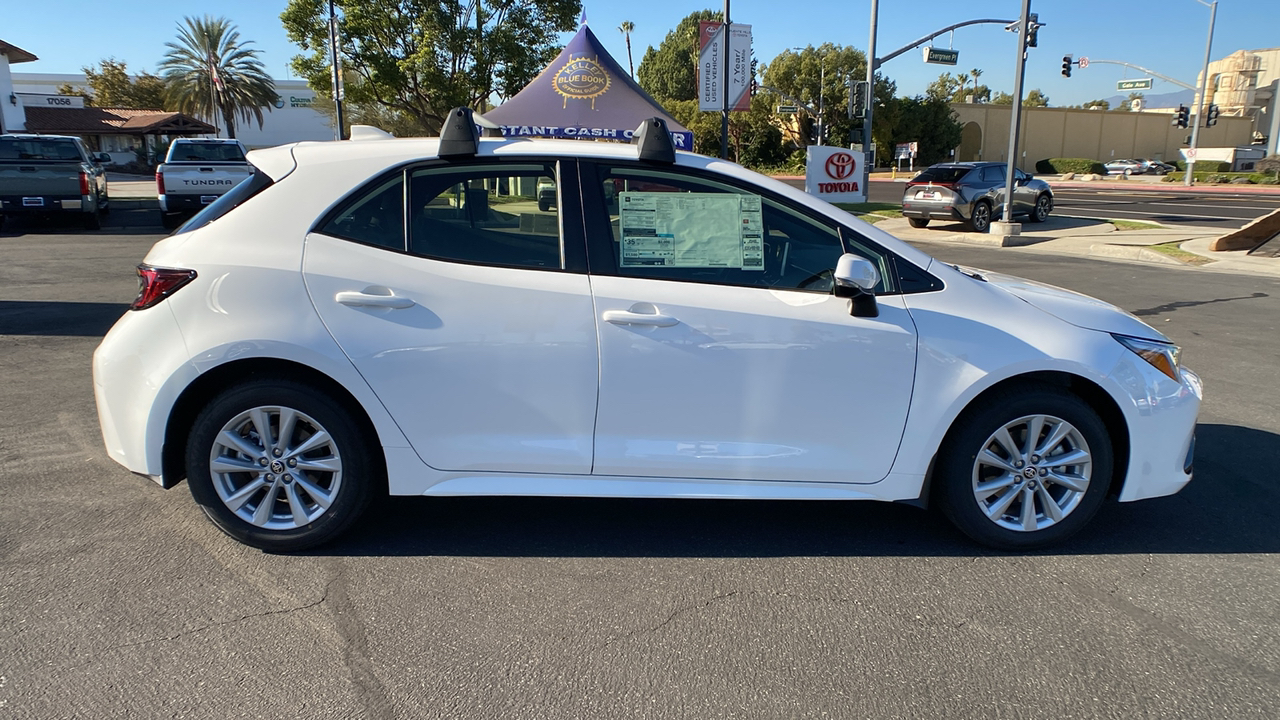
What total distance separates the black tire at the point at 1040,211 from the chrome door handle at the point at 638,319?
21918 mm

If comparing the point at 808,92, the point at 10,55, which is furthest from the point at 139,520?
the point at 808,92

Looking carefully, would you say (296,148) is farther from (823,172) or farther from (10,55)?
(10,55)

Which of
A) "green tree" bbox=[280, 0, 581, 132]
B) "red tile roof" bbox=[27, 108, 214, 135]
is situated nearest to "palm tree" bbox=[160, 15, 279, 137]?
"red tile roof" bbox=[27, 108, 214, 135]

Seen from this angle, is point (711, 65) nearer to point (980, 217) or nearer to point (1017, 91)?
point (1017, 91)

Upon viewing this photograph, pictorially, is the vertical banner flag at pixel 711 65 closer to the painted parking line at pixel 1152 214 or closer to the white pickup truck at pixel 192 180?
the white pickup truck at pixel 192 180

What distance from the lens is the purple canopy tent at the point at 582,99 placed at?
15.6m

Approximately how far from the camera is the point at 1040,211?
74.1 ft

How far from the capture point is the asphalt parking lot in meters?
2.65

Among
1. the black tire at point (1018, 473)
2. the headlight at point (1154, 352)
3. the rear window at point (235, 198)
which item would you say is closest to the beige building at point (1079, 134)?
the headlight at point (1154, 352)

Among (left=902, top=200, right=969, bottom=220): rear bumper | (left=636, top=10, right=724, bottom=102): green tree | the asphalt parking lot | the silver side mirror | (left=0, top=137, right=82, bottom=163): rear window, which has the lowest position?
the asphalt parking lot

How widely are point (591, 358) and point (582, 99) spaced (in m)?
13.2

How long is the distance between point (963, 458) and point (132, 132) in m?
56.6

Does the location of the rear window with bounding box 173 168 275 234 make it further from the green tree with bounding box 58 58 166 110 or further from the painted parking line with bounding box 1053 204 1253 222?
Result: the green tree with bounding box 58 58 166 110

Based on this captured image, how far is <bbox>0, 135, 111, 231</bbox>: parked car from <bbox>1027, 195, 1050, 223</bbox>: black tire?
72.6 feet
